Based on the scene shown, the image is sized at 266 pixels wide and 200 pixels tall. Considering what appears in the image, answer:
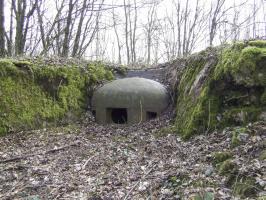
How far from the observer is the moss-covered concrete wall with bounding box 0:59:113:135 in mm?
7195

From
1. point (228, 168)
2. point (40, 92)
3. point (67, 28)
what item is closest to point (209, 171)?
point (228, 168)

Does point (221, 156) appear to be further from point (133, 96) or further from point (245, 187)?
point (133, 96)

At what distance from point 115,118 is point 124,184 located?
15.4 feet

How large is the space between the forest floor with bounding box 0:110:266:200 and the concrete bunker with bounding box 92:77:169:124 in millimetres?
875

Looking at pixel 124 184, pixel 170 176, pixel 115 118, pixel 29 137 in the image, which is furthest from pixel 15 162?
pixel 115 118

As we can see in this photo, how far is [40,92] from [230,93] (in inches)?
162

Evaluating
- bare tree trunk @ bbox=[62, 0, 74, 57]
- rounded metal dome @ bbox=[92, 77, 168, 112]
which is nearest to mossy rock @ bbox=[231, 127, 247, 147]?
rounded metal dome @ bbox=[92, 77, 168, 112]

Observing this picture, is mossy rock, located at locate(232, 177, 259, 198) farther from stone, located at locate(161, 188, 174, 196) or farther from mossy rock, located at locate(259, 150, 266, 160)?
stone, located at locate(161, 188, 174, 196)

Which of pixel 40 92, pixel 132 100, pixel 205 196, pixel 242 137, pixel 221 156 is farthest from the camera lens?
pixel 132 100

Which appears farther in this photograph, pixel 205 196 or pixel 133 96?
pixel 133 96

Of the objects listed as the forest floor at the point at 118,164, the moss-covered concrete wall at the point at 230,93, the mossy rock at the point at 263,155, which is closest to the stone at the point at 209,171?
the forest floor at the point at 118,164

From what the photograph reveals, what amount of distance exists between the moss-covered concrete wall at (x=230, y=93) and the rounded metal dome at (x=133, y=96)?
5.02ft

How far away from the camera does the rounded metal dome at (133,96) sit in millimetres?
8008

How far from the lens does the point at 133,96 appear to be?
801cm
